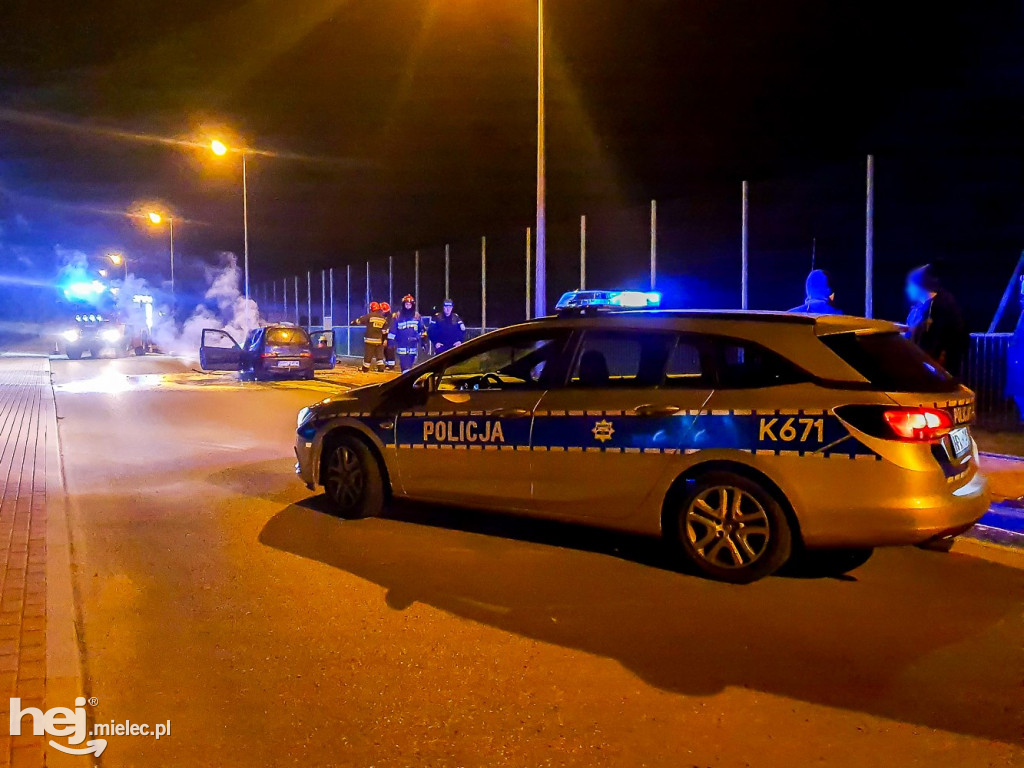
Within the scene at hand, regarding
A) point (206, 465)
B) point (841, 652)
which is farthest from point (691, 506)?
point (206, 465)

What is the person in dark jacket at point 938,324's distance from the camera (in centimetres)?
763

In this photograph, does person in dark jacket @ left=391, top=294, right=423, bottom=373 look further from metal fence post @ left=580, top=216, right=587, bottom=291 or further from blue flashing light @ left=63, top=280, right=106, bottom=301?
blue flashing light @ left=63, top=280, right=106, bottom=301

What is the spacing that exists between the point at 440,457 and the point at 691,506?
77.4 inches

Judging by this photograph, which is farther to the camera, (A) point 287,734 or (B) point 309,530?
(B) point 309,530

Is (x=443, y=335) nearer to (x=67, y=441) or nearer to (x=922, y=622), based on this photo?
(x=67, y=441)

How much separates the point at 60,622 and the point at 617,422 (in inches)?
134

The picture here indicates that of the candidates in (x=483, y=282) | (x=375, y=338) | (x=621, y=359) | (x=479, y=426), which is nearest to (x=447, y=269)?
(x=483, y=282)

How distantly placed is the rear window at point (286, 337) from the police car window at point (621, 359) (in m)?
18.6

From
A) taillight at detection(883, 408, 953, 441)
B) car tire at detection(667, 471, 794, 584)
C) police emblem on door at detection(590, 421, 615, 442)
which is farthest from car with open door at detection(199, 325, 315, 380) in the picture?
taillight at detection(883, 408, 953, 441)

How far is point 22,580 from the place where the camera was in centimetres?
561

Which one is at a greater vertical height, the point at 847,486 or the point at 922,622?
the point at 847,486

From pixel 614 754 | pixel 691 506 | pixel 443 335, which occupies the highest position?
pixel 443 335

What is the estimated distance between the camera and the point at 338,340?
39.2 m

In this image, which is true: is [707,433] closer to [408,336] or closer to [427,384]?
[427,384]
